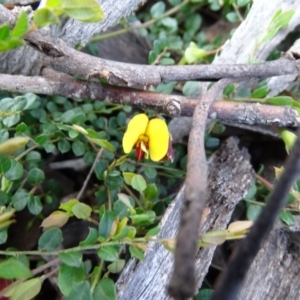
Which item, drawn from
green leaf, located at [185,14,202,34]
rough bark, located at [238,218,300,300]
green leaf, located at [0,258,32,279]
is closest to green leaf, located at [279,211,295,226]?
rough bark, located at [238,218,300,300]

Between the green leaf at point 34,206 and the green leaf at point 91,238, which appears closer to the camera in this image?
the green leaf at point 91,238

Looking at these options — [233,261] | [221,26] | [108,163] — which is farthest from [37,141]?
[221,26]

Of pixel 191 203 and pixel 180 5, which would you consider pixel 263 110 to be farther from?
pixel 180 5

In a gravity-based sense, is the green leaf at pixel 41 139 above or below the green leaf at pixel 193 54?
below

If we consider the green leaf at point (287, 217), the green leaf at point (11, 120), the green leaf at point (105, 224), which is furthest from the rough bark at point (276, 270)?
the green leaf at point (11, 120)

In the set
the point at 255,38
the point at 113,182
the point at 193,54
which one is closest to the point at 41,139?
the point at 113,182

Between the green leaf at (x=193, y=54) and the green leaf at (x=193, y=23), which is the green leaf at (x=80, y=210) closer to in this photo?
the green leaf at (x=193, y=54)


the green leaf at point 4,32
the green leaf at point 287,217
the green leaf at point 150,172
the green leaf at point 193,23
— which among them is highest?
the green leaf at point 4,32
